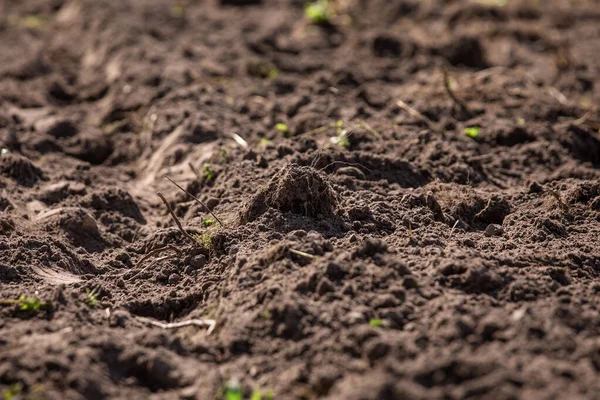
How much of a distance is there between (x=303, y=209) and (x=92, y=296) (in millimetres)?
1222

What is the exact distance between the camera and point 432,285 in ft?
11.3

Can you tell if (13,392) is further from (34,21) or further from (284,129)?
(34,21)

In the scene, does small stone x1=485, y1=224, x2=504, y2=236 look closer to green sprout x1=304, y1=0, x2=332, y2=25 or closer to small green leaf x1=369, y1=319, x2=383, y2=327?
small green leaf x1=369, y1=319, x2=383, y2=327

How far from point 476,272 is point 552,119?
2.94 metres

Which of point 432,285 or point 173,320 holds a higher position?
point 432,285

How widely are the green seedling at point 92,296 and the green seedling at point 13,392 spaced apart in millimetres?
773

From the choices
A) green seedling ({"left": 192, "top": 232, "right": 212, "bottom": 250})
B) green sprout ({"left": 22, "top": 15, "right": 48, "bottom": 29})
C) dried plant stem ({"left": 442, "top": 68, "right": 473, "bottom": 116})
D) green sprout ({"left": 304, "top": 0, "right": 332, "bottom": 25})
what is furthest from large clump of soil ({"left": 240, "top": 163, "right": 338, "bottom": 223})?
green sprout ({"left": 22, "top": 15, "right": 48, "bottom": 29})

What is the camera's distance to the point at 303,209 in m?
4.07

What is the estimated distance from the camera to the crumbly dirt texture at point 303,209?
9.80 feet

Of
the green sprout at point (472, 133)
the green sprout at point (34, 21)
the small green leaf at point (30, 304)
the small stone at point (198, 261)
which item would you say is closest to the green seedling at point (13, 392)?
the small green leaf at point (30, 304)

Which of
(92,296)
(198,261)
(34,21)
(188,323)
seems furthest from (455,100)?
(34,21)

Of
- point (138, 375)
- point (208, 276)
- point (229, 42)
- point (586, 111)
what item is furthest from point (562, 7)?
point (138, 375)

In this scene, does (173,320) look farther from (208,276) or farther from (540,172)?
(540,172)

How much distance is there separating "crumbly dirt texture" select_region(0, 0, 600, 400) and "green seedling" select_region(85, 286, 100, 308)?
0.01 metres
